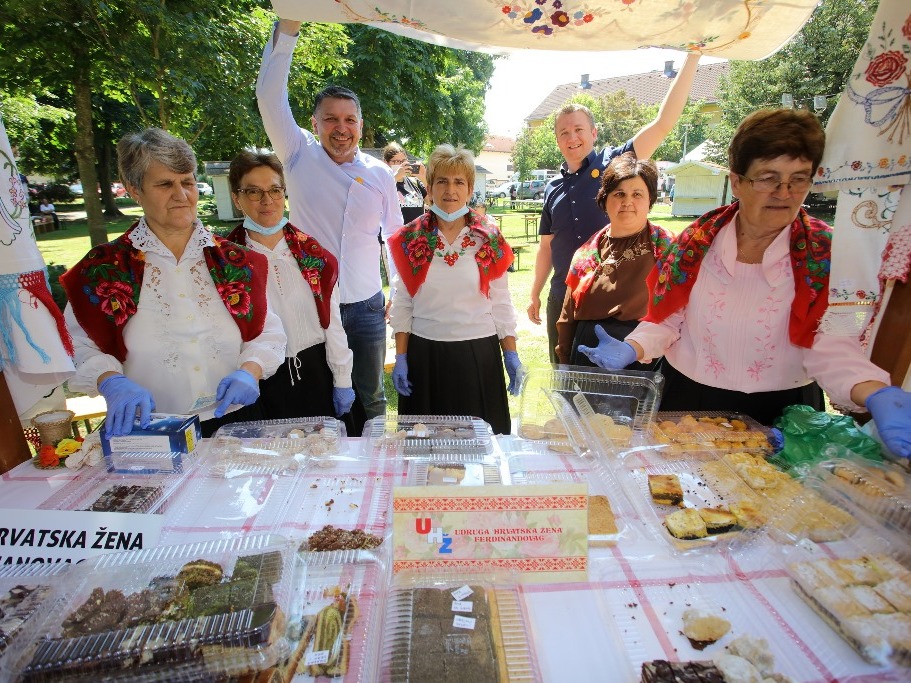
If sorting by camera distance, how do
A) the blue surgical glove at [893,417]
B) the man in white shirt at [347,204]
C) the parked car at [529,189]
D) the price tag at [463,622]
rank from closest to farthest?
1. the price tag at [463,622]
2. the blue surgical glove at [893,417]
3. the man in white shirt at [347,204]
4. the parked car at [529,189]

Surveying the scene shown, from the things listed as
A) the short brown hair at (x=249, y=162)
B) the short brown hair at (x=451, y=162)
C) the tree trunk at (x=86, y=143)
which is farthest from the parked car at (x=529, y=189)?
the short brown hair at (x=249, y=162)

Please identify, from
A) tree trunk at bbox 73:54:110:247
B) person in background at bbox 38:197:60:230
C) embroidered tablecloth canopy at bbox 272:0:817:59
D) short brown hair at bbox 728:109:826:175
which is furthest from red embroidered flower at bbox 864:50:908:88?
person in background at bbox 38:197:60:230

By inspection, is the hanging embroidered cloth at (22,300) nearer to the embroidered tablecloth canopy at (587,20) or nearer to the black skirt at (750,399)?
the embroidered tablecloth canopy at (587,20)

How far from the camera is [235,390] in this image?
1.85 meters

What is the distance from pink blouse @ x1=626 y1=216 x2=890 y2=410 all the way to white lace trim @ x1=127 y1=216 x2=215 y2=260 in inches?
70.9

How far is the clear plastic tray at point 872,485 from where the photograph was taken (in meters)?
1.30

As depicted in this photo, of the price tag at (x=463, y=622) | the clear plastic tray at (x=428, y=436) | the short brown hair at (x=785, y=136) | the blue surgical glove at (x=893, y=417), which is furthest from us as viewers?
the clear plastic tray at (x=428, y=436)

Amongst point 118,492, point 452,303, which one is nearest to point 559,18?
point 452,303

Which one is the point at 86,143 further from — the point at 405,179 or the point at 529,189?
the point at 529,189

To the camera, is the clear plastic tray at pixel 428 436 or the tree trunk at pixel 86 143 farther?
the tree trunk at pixel 86 143

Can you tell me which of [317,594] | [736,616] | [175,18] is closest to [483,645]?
[317,594]

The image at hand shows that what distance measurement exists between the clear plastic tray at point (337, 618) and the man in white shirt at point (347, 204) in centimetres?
165

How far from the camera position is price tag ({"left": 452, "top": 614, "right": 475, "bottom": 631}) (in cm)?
107

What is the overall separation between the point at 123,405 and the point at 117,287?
1.50ft
